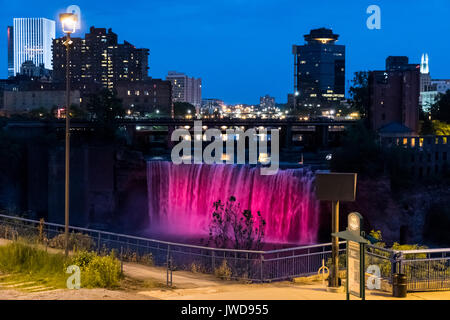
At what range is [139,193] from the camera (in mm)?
58594

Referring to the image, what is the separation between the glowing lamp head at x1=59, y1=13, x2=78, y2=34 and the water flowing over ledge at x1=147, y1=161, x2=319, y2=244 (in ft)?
109

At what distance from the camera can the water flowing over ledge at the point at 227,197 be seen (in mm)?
48906

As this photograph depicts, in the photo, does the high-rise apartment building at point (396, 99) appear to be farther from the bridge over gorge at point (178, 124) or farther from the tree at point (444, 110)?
the bridge over gorge at point (178, 124)

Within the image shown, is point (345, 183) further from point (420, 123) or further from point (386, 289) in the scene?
point (420, 123)

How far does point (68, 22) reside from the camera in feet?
58.3

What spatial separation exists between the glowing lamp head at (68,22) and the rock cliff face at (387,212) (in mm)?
34517

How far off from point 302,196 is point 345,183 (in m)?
35.5

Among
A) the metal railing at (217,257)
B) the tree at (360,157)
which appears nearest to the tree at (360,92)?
the tree at (360,157)

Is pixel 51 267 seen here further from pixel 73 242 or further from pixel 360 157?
pixel 360 157

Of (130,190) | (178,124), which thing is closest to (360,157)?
(130,190)

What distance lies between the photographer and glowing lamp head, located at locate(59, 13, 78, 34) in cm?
1769

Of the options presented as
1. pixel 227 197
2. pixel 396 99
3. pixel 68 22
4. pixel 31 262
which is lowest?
pixel 227 197

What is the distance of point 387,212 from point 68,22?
36.4 metres
